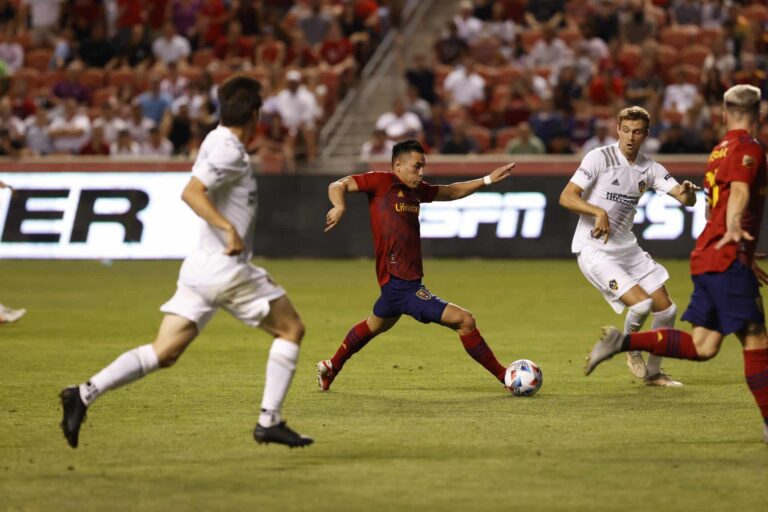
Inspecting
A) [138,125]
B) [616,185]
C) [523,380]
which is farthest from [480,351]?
[138,125]

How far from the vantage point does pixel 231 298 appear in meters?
7.37

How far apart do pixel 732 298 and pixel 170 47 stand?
843 inches

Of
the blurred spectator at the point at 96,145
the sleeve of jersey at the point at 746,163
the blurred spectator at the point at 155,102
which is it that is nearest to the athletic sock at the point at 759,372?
the sleeve of jersey at the point at 746,163

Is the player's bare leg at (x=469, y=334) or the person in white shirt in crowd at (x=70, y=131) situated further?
the person in white shirt in crowd at (x=70, y=131)

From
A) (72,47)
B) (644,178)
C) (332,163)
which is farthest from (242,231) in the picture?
(72,47)

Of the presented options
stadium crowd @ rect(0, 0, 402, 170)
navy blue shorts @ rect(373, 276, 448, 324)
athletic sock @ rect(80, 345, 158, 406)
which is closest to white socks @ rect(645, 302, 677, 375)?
navy blue shorts @ rect(373, 276, 448, 324)

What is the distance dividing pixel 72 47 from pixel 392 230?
1992cm

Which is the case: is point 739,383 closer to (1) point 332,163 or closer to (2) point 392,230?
(2) point 392,230

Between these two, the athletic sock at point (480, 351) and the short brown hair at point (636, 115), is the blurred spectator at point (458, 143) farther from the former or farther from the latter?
the athletic sock at point (480, 351)

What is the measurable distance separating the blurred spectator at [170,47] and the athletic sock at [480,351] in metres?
18.8

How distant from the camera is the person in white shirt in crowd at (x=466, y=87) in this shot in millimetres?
→ 24547

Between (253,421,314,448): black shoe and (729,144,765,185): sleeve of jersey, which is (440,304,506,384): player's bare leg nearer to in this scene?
(253,421,314,448): black shoe

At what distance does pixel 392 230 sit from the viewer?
9.98 meters

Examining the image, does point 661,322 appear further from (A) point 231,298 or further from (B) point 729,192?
(A) point 231,298
